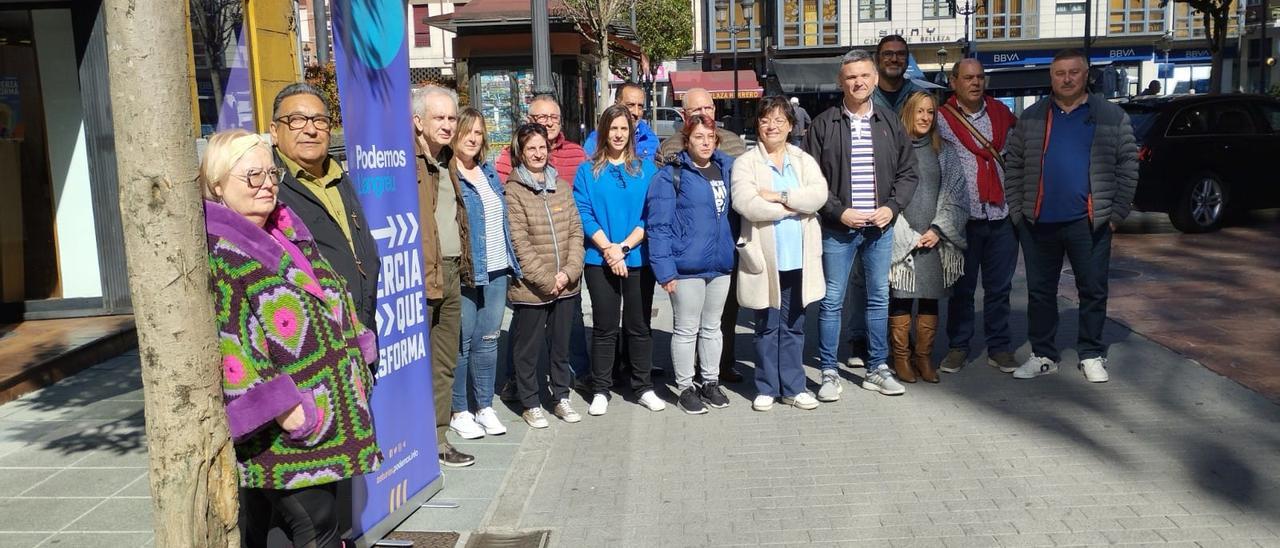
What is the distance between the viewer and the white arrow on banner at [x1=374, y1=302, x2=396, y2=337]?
448 centimetres

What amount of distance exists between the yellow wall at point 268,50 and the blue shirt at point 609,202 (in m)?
3.96

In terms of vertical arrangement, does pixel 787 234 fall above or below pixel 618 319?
above

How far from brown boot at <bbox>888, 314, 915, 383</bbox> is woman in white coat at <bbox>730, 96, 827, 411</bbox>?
850mm

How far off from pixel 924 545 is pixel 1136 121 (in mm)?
10952

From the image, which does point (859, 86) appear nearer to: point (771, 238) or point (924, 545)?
point (771, 238)

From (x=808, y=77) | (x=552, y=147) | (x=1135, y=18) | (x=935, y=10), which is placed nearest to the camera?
(x=552, y=147)

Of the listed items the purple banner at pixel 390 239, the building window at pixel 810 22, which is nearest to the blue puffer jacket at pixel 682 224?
the purple banner at pixel 390 239

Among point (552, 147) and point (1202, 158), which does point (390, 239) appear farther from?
point (1202, 158)

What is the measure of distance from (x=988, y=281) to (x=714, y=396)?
2.05 metres

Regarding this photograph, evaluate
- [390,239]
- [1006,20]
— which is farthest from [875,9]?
[390,239]

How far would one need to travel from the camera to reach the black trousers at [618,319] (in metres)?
6.56

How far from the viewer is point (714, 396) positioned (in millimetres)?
6730

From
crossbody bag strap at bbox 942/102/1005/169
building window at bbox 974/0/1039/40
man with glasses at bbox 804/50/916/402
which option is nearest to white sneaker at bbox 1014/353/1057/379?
man with glasses at bbox 804/50/916/402

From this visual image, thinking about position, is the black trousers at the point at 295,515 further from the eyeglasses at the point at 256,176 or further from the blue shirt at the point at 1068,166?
the blue shirt at the point at 1068,166
